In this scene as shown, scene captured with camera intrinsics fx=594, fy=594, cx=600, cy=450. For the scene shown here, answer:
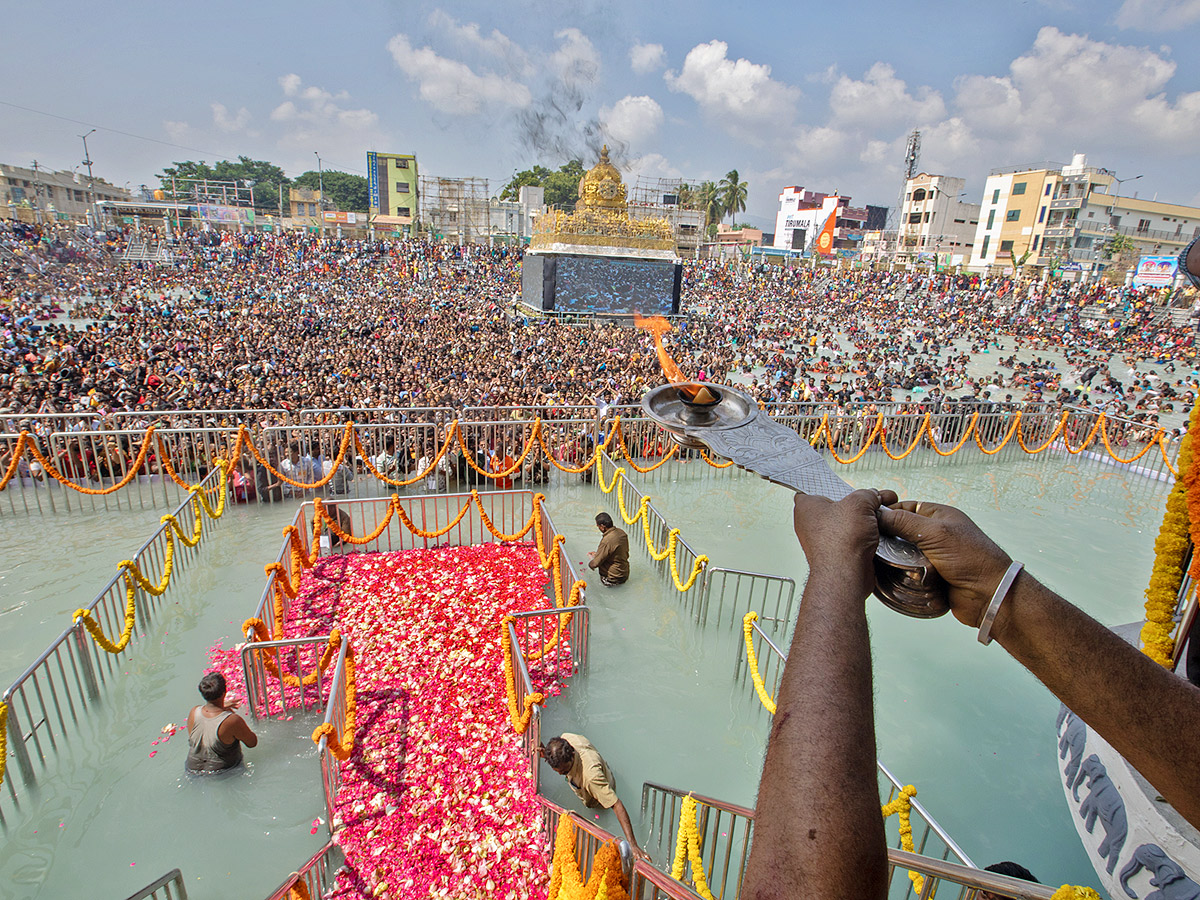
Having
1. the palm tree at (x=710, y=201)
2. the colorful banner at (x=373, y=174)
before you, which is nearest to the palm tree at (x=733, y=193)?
the palm tree at (x=710, y=201)

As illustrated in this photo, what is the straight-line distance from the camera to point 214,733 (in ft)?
17.1

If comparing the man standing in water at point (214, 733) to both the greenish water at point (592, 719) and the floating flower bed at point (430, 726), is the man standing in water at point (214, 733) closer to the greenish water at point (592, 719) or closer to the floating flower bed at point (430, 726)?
the greenish water at point (592, 719)

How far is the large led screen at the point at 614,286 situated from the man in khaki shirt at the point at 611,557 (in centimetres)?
2346

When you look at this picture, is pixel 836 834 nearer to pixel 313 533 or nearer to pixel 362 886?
pixel 362 886

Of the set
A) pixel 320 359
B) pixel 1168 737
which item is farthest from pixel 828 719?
pixel 320 359

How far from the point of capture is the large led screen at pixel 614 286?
30.3 m

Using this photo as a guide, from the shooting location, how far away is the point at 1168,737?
121cm

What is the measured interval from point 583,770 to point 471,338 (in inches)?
824

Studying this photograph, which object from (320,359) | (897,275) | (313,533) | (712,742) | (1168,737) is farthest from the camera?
(897,275)

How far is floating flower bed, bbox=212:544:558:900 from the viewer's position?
14.8ft

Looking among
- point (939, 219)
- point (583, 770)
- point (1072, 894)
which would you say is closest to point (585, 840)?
point (583, 770)

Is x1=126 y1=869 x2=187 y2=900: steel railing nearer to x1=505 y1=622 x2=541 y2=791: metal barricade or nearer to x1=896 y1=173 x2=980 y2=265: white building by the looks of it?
x1=505 y1=622 x2=541 y2=791: metal barricade

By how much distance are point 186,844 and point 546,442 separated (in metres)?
9.02

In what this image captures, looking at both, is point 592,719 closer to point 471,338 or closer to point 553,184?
point 471,338
